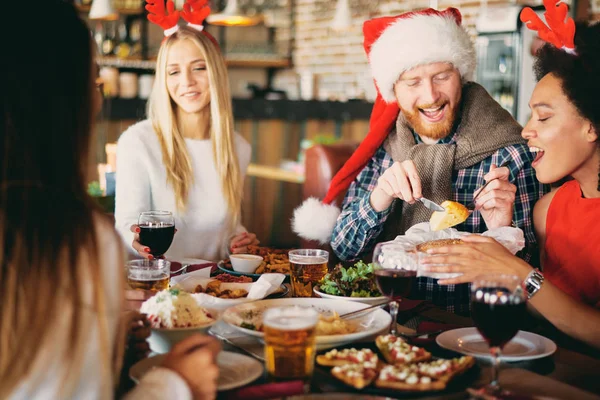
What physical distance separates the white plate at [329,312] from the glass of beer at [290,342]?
144mm

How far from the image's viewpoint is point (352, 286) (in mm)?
1569

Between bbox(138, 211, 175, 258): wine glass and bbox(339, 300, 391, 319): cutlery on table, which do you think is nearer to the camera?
bbox(339, 300, 391, 319): cutlery on table

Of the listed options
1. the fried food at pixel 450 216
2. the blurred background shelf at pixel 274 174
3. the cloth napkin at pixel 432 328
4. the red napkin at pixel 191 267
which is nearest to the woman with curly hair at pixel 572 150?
the fried food at pixel 450 216

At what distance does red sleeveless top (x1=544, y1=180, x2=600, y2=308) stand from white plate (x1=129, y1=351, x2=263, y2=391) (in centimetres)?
94

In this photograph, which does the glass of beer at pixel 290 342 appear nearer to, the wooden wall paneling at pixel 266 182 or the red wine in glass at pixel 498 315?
the red wine in glass at pixel 498 315

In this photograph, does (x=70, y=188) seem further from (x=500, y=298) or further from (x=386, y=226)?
(x=386, y=226)

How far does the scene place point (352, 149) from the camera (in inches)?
130

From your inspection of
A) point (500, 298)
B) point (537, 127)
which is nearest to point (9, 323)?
point (500, 298)

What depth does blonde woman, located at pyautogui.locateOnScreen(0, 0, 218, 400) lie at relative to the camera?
0.88m

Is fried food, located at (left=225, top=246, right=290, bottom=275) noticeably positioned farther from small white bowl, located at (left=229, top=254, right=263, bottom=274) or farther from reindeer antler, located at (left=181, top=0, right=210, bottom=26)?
reindeer antler, located at (left=181, top=0, right=210, bottom=26)

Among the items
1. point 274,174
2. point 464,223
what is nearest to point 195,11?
point 464,223

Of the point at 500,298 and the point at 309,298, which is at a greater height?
the point at 500,298

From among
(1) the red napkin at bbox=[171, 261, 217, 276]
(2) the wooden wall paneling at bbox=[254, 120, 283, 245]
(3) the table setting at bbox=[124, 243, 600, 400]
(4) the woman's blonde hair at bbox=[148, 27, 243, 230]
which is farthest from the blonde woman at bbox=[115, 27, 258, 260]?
(2) the wooden wall paneling at bbox=[254, 120, 283, 245]

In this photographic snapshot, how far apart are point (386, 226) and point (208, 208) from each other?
68 centimetres
